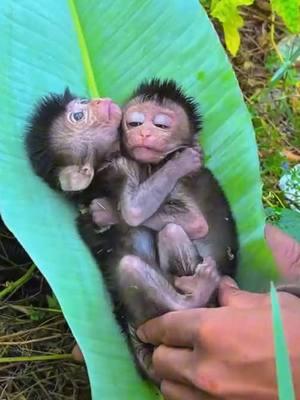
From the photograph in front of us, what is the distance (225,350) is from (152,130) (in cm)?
46

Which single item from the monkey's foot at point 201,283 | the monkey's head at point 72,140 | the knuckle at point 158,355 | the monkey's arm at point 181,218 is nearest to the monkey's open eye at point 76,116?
the monkey's head at point 72,140

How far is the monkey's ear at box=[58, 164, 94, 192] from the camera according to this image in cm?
170

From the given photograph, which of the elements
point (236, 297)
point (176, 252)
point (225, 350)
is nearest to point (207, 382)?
point (225, 350)

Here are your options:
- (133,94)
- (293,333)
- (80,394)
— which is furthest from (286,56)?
(293,333)

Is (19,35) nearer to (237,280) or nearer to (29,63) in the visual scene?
(29,63)

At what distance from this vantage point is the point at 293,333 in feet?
4.88

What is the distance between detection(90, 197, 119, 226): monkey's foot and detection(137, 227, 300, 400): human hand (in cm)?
23

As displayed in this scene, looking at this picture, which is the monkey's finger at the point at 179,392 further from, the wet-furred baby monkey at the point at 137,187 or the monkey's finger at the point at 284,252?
the monkey's finger at the point at 284,252

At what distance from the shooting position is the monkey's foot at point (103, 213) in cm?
172

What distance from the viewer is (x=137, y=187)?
5.65 ft

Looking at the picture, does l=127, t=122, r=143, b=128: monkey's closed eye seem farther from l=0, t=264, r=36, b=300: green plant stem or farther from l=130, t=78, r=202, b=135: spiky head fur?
l=0, t=264, r=36, b=300: green plant stem

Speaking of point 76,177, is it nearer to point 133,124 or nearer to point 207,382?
point 133,124

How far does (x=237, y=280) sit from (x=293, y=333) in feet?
1.24

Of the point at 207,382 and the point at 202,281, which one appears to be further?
the point at 202,281
